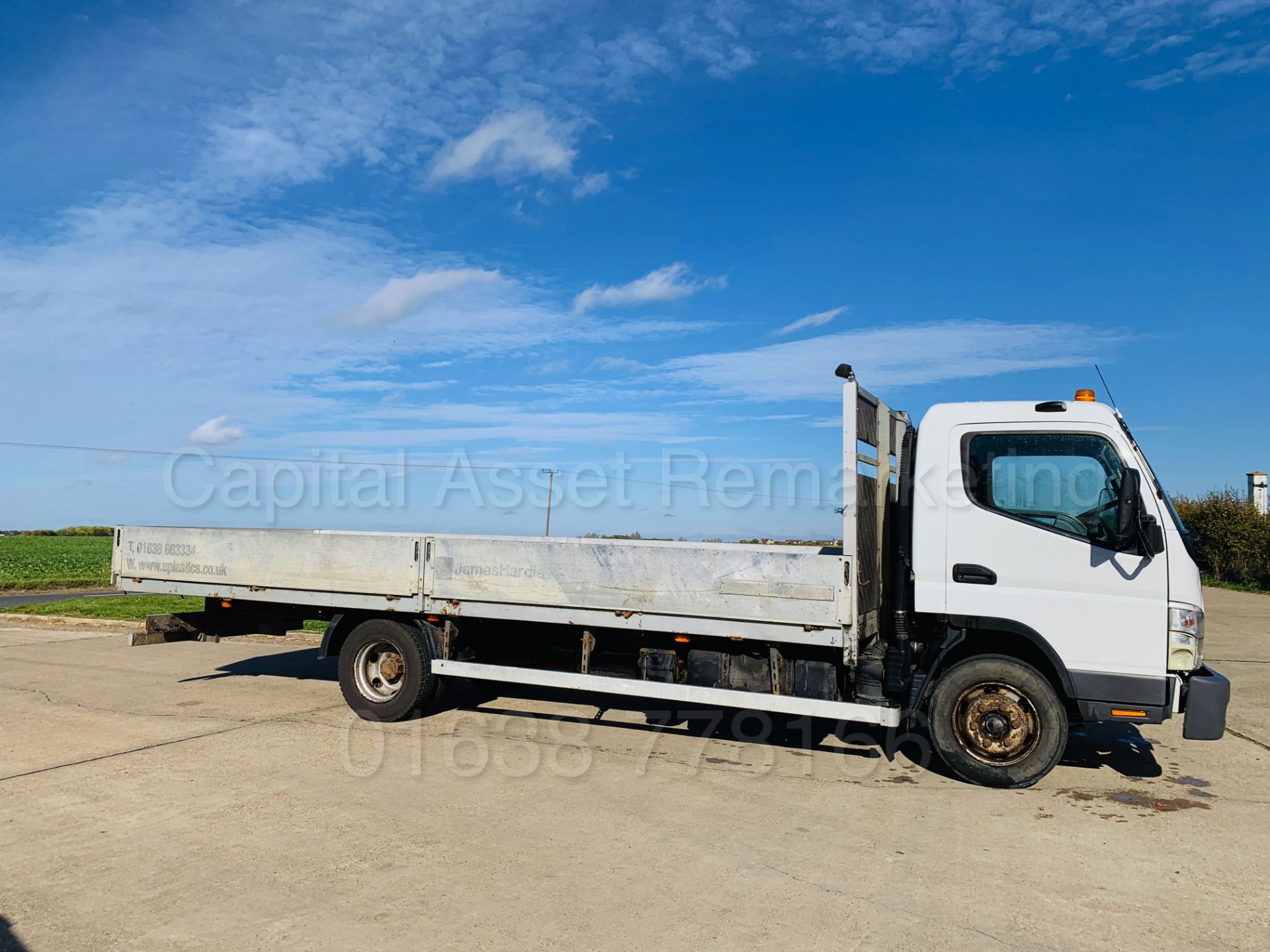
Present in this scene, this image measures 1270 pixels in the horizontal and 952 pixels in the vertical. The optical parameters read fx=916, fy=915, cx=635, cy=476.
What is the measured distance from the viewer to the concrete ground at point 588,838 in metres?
4.19

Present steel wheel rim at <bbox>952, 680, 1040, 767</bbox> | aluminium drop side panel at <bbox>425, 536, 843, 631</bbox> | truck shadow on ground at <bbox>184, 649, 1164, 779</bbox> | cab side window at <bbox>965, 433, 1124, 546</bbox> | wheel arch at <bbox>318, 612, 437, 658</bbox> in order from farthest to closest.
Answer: wheel arch at <bbox>318, 612, 437, 658</bbox>, truck shadow on ground at <bbox>184, 649, 1164, 779</bbox>, aluminium drop side panel at <bbox>425, 536, 843, 631</bbox>, steel wheel rim at <bbox>952, 680, 1040, 767</bbox>, cab side window at <bbox>965, 433, 1124, 546</bbox>

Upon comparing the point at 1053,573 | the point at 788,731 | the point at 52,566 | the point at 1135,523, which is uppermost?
the point at 1135,523

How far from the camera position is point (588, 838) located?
17.5ft

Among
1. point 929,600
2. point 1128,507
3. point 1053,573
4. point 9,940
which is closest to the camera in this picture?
point 9,940

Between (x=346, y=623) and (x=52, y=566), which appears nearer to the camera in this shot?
(x=346, y=623)

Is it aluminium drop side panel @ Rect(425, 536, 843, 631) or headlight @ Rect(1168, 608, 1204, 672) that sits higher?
aluminium drop side panel @ Rect(425, 536, 843, 631)

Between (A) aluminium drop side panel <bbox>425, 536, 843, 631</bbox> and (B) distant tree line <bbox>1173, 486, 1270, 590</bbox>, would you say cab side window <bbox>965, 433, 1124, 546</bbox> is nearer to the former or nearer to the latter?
(A) aluminium drop side panel <bbox>425, 536, 843, 631</bbox>

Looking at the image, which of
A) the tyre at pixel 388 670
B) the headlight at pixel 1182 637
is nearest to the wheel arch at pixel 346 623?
the tyre at pixel 388 670

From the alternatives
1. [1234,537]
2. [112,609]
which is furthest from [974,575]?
[1234,537]

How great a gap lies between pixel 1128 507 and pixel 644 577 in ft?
11.0

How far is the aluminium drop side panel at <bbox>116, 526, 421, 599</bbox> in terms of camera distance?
8086mm

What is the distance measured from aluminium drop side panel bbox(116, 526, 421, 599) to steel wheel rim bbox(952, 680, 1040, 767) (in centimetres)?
456

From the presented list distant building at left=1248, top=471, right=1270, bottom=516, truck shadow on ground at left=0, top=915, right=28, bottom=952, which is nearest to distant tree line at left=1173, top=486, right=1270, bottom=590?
distant building at left=1248, top=471, right=1270, bottom=516

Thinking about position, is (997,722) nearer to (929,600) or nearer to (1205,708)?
(929,600)
